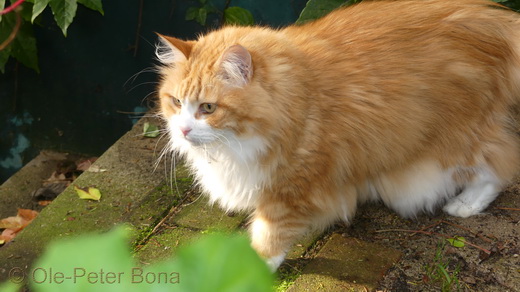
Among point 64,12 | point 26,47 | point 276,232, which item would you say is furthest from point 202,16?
point 276,232

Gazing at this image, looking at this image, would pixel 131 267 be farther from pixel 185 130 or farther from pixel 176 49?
pixel 176 49

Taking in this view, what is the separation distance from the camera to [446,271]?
2141 mm

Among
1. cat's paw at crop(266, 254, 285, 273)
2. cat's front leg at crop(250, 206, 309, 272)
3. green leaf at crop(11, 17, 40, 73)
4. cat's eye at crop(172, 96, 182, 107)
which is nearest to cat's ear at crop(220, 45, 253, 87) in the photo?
cat's eye at crop(172, 96, 182, 107)

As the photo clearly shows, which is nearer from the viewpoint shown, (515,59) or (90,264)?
(90,264)

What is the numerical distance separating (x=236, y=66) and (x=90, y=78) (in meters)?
2.16

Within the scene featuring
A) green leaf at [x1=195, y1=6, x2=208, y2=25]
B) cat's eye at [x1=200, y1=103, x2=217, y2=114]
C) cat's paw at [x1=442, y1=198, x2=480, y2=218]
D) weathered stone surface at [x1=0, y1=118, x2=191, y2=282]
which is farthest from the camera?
green leaf at [x1=195, y1=6, x2=208, y2=25]

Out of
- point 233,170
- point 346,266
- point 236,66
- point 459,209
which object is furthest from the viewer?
point 459,209

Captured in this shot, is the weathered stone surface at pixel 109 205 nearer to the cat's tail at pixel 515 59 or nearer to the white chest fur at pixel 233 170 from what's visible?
the white chest fur at pixel 233 170

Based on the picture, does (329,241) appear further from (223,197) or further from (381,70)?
(381,70)

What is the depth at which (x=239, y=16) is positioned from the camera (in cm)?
325

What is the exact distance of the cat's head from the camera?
1.96m

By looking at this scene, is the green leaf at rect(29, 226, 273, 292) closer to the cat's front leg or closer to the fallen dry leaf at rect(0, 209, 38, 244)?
the cat's front leg

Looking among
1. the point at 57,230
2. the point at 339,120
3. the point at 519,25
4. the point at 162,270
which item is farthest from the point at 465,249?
the point at 162,270

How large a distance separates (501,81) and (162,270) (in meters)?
2.10
